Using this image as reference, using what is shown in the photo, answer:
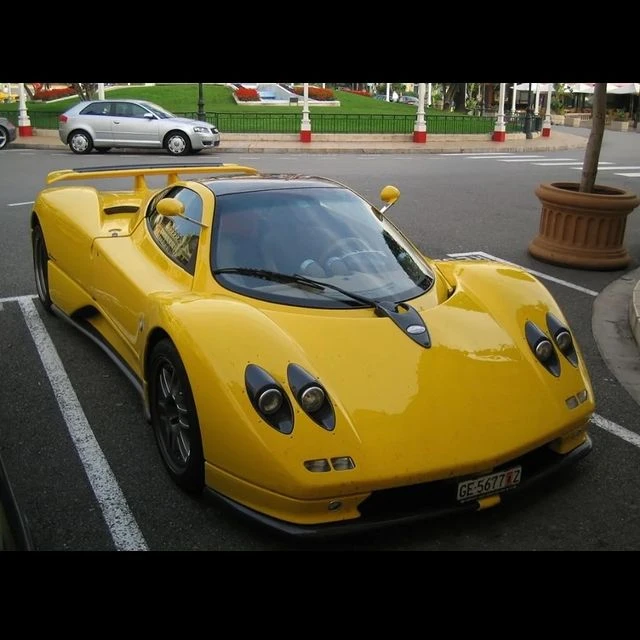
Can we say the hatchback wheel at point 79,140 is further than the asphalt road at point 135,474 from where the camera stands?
Yes

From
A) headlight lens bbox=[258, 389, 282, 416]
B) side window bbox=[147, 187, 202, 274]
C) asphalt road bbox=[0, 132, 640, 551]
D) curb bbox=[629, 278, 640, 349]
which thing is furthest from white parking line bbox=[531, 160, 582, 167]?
headlight lens bbox=[258, 389, 282, 416]

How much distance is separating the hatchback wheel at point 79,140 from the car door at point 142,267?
604 inches

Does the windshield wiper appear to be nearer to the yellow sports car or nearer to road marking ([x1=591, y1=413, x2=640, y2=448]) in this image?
the yellow sports car

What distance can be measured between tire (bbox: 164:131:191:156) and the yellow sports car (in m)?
14.9

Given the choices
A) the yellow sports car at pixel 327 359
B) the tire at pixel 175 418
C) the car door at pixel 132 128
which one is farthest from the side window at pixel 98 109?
the tire at pixel 175 418

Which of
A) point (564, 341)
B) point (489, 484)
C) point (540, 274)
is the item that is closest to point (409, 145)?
point (540, 274)

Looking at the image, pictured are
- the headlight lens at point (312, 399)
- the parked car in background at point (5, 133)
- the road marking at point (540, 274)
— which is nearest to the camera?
the headlight lens at point (312, 399)

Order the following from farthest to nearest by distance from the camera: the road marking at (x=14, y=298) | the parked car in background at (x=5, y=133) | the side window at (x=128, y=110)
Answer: the parked car in background at (x=5, y=133) → the side window at (x=128, y=110) → the road marking at (x=14, y=298)

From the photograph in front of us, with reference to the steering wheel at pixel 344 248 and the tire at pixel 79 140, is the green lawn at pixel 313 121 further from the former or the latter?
the steering wheel at pixel 344 248

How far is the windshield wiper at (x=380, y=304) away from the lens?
138 inches

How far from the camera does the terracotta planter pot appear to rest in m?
7.82

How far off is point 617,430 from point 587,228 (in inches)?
168
